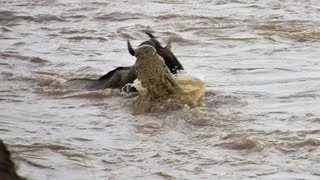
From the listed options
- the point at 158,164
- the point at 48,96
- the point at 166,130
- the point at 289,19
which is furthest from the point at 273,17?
the point at 158,164

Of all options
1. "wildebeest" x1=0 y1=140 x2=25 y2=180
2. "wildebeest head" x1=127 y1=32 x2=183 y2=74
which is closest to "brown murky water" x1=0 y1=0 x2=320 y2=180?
"wildebeest head" x1=127 y1=32 x2=183 y2=74

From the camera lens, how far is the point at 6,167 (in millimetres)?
3154

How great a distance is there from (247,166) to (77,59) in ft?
18.4

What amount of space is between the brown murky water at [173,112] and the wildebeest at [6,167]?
2377 mm

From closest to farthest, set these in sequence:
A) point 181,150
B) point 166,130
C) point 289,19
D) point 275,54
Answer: point 181,150 < point 166,130 < point 275,54 < point 289,19

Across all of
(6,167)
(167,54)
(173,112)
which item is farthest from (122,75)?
(6,167)

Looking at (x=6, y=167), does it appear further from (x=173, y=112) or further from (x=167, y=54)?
(x=167, y=54)

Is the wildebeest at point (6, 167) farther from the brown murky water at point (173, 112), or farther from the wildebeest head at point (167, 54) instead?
the wildebeest head at point (167, 54)

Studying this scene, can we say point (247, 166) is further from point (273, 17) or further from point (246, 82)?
point (273, 17)

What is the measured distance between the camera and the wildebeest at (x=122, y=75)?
8.48 m

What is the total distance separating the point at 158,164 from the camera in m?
6.09

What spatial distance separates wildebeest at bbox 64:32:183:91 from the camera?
8.48m

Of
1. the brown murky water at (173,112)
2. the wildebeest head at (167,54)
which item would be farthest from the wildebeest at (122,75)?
the brown murky water at (173,112)

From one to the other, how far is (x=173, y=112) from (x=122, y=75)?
1.11 metres
